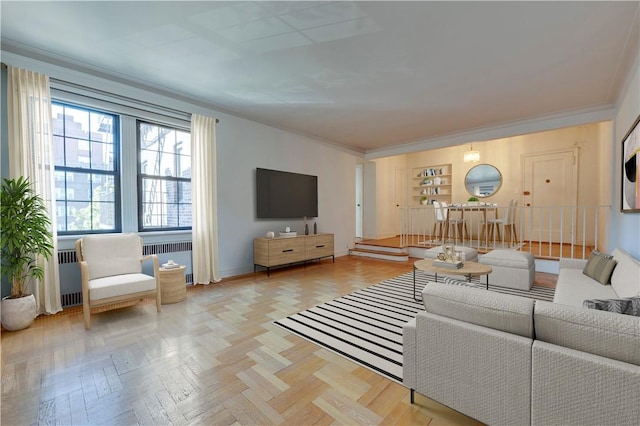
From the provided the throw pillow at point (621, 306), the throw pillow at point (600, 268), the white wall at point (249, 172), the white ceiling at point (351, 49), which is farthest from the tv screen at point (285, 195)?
the throw pillow at point (621, 306)

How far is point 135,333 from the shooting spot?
254 centimetres

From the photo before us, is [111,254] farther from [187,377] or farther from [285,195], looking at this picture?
[285,195]

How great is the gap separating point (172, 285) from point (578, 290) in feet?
14.1

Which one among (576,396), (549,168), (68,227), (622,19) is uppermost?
(622,19)

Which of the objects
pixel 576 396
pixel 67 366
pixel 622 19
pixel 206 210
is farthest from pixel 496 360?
pixel 206 210

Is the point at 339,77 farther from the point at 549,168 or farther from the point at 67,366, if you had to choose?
the point at 549,168

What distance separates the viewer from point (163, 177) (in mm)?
4031

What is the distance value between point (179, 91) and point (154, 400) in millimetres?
3734

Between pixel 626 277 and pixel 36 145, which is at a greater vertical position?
pixel 36 145

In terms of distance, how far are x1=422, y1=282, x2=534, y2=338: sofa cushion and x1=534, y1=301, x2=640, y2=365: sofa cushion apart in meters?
0.06

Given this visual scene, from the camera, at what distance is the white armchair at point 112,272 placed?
269 cm

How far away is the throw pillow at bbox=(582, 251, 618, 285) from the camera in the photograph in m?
2.63

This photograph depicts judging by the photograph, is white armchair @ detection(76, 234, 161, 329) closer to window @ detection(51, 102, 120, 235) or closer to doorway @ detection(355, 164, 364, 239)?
window @ detection(51, 102, 120, 235)

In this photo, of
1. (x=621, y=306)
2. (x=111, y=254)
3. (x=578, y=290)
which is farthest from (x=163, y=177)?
(x=578, y=290)
